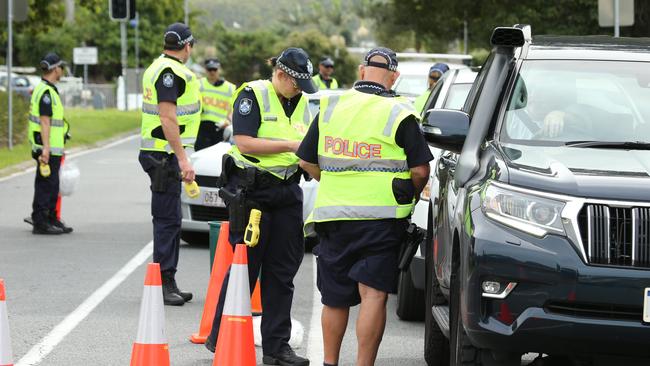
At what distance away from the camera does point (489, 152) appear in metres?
6.61

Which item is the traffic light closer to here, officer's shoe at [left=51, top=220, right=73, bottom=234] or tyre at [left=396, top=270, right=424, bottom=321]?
officer's shoe at [left=51, top=220, right=73, bottom=234]

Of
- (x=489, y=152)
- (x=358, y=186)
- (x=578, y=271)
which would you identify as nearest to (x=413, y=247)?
(x=358, y=186)

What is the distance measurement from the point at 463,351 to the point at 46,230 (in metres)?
9.61

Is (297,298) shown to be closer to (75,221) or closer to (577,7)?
(75,221)

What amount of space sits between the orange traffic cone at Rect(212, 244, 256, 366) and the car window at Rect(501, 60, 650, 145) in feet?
5.43

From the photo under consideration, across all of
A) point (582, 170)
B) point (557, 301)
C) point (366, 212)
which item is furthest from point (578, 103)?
point (557, 301)

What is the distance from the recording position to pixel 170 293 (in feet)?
34.6

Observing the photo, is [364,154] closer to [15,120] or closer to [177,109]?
[177,109]

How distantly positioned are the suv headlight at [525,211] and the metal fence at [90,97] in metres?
59.3

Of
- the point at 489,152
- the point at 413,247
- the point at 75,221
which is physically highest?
the point at 489,152

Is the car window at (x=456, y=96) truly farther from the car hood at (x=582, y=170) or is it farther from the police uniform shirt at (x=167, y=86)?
the car hood at (x=582, y=170)

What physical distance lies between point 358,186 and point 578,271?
183 cm

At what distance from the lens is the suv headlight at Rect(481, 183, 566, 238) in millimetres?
5863

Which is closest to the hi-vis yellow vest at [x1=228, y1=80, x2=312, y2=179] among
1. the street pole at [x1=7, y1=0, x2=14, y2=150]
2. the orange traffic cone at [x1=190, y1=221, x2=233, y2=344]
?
the orange traffic cone at [x1=190, y1=221, x2=233, y2=344]
